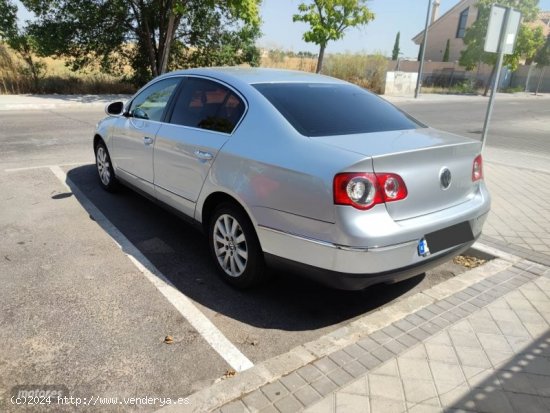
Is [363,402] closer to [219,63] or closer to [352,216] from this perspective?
[352,216]

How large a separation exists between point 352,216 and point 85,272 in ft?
7.74

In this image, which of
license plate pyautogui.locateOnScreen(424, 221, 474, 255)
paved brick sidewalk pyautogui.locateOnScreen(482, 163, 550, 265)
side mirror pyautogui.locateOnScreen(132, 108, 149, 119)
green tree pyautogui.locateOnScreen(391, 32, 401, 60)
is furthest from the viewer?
green tree pyautogui.locateOnScreen(391, 32, 401, 60)

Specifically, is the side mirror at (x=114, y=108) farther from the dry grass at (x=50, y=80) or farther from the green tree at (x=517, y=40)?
the green tree at (x=517, y=40)

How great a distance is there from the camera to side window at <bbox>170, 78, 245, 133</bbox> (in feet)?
11.4

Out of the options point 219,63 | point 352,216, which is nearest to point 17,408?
point 352,216

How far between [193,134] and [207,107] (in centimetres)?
26

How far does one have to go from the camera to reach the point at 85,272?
3699 millimetres

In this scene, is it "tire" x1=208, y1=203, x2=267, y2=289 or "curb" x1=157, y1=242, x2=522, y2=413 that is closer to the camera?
"curb" x1=157, y1=242, x2=522, y2=413

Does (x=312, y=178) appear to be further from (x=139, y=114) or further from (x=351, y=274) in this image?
(x=139, y=114)

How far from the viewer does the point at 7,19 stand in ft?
51.4

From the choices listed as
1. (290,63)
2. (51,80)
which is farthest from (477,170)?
(290,63)

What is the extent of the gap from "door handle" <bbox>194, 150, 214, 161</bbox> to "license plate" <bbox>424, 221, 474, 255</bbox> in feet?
5.59

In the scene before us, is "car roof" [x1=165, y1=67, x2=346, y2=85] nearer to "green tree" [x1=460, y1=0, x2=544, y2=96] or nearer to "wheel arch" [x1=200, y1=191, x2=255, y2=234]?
"wheel arch" [x1=200, y1=191, x2=255, y2=234]

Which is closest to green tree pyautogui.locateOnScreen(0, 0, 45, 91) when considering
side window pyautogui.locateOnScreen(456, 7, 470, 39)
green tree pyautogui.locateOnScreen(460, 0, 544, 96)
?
green tree pyautogui.locateOnScreen(460, 0, 544, 96)
